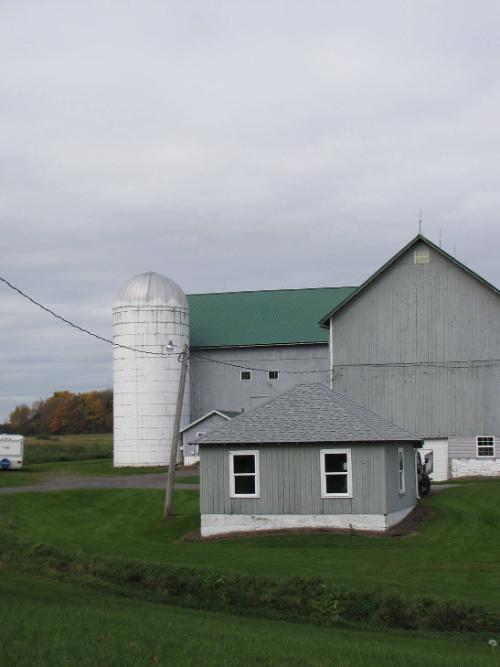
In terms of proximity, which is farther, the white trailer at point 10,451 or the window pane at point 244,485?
the white trailer at point 10,451

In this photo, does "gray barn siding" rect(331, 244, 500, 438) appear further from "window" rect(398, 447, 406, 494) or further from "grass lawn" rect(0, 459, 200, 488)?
"window" rect(398, 447, 406, 494)

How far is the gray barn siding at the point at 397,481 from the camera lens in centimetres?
3303

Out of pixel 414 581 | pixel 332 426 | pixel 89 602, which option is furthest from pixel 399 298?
pixel 89 602

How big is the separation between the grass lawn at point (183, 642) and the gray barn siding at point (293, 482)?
47.4 ft

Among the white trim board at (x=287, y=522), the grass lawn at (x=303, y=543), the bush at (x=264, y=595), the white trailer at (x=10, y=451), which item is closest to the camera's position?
the bush at (x=264, y=595)

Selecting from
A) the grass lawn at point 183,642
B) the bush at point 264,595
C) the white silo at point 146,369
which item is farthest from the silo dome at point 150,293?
the grass lawn at point 183,642

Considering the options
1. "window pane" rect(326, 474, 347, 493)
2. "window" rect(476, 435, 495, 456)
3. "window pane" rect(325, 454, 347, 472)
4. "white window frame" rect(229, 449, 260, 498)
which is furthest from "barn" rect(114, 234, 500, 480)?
"white window frame" rect(229, 449, 260, 498)

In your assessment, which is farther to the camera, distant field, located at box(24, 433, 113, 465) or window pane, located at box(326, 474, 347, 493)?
distant field, located at box(24, 433, 113, 465)

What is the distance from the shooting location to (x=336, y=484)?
3309cm

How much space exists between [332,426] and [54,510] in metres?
14.4

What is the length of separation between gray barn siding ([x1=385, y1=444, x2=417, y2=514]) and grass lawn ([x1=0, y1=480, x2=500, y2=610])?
1167 mm

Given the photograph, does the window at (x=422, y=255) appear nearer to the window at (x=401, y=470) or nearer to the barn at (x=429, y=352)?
the barn at (x=429, y=352)

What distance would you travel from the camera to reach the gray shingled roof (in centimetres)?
3306

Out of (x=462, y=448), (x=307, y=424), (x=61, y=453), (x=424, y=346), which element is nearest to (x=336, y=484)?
(x=307, y=424)
